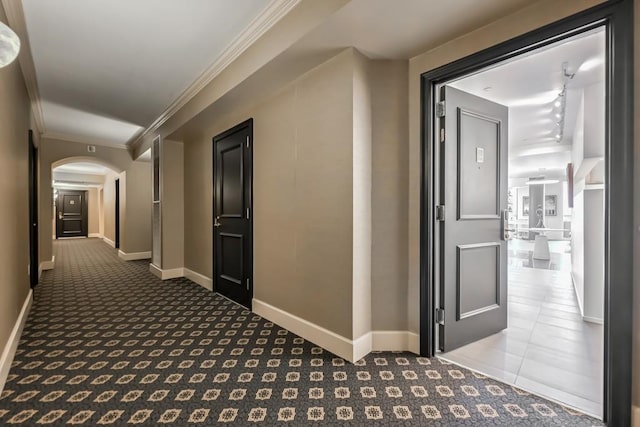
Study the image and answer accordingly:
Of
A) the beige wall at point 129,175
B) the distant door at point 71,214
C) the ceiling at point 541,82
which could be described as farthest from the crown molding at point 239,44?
the distant door at point 71,214

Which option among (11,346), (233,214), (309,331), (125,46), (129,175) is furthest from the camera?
(129,175)

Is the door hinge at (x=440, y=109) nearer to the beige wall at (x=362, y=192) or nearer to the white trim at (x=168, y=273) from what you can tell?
the beige wall at (x=362, y=192)

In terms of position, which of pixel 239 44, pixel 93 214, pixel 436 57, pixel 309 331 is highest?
pixel 239 44

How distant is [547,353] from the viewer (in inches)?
101

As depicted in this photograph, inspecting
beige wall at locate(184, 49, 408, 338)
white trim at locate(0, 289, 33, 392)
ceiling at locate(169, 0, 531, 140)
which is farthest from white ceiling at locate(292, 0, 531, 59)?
white trim at locate(0, 289, 33, 392)

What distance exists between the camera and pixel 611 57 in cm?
163

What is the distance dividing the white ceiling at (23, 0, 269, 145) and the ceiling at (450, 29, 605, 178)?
2.22 metres

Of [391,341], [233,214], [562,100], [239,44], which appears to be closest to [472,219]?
[391,341]

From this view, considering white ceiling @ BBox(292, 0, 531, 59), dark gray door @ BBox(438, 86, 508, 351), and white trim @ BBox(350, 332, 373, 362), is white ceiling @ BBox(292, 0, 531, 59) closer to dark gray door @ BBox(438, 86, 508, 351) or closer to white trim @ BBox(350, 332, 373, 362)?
dark gray door @ BBox(438, 86, 508, 351)

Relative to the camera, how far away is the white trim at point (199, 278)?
4656mm

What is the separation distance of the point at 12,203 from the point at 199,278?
267 cm

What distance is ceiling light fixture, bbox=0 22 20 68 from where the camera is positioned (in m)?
1.51

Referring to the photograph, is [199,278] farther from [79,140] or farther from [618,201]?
[618,201]

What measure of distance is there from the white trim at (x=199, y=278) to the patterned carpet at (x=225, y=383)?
1.32 meters
